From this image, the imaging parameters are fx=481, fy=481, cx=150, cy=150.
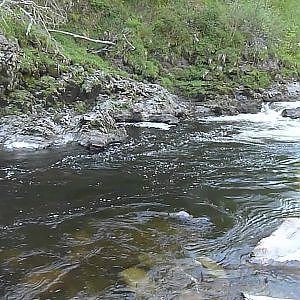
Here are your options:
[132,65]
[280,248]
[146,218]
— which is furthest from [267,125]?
[280,248]

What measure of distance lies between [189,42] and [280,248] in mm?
23946

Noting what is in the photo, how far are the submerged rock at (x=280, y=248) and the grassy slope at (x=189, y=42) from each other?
51.2 ft

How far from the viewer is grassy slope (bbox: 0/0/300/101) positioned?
25984mm

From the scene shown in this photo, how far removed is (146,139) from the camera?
56.0 ft

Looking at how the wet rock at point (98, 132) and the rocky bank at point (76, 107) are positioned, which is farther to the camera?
the rocky bank at point (76, 107)

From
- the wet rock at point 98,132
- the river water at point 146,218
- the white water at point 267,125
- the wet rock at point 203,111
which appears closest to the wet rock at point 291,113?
the white water at point 267,125

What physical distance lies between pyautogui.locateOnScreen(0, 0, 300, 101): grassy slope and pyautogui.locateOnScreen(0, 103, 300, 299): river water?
31.2ft

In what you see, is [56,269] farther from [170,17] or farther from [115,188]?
[170,17]

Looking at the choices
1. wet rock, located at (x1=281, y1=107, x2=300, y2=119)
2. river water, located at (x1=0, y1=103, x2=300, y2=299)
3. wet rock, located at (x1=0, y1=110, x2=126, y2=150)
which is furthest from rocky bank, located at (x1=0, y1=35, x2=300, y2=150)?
wet rock, located at (x1=281, y1=107, x2=300, y2=119)

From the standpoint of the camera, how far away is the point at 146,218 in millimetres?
9062

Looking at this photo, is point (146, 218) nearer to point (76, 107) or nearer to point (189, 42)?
point (76, 107)

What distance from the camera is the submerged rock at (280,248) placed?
6973 millimetres

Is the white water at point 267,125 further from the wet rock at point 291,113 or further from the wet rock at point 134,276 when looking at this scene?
the wet rock at point 134,276

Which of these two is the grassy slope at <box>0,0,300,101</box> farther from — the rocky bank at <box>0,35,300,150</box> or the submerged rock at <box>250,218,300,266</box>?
the submerged rock at <box>250,218,300,266</box>
